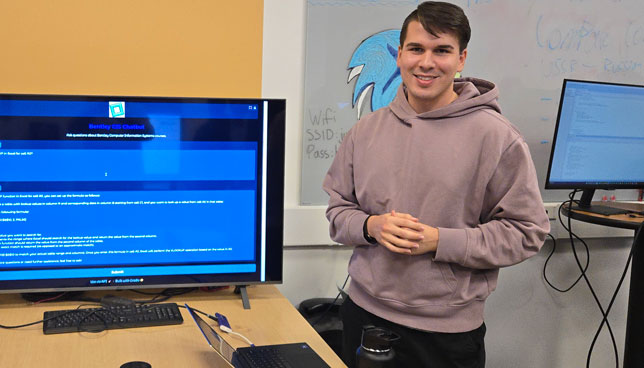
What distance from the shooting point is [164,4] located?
219cm

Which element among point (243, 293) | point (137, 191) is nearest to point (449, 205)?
point (243, 293)

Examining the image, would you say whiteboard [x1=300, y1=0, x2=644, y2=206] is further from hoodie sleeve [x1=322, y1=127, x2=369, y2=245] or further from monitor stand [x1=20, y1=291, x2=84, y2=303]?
monitor stand [x1=20, y1=291, x2=84, y2=303]

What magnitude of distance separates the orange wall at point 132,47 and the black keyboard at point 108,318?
2.77 ft

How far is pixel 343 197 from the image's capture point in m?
1.99

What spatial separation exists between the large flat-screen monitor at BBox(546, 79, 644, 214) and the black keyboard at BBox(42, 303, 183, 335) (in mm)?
1667

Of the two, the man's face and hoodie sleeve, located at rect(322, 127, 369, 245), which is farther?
hoodie sleeve, located at rect(322, 127, 369, 245)

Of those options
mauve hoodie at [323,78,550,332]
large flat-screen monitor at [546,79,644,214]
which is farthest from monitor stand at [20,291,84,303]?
large flat-screen monitor at [546,79,644,214]

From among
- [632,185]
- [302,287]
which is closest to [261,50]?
[302,287]

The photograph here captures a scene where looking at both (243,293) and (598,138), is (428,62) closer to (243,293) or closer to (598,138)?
(243,293)

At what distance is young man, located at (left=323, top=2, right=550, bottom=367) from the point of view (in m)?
1.74

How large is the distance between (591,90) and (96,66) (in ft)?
6.36

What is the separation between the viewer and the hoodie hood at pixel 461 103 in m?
1.81

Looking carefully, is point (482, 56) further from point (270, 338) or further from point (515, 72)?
point (270, 338)

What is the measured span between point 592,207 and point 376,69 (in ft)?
3.66
